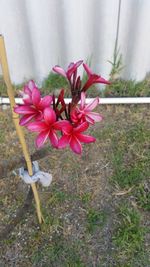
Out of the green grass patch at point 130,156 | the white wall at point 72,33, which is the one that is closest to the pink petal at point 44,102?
the green grass patch at point 130,156

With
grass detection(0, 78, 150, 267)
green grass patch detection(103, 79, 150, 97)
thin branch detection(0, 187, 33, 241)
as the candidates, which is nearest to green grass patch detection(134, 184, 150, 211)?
grass detection(0, 78, 150, 267)

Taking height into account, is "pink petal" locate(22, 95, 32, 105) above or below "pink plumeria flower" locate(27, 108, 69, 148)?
above

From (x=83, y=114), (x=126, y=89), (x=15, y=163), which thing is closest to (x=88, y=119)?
(x=83, y=114)

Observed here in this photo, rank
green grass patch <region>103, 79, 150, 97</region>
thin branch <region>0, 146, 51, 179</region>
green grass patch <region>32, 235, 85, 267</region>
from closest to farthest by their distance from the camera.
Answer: thin branch <region>0, 146, 51, 179</region>
green grass patch <region>32, 235, 85, 267</region>
green grass patch <region>103, 79, 150, 97</region>

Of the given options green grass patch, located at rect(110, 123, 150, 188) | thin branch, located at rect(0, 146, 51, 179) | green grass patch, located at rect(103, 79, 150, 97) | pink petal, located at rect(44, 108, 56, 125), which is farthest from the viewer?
green grass patch, located at rect(103, 79, 150, 97)

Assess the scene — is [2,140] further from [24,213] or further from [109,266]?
[109,266]

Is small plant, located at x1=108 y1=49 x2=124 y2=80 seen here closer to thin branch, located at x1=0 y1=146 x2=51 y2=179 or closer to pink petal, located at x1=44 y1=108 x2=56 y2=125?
thin branch, located at x1=0 y1=146 x2=51 y2=179

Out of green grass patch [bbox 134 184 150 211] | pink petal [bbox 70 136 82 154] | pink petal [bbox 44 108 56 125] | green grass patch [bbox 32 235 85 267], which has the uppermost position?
pink petal [bbox 44 108 56 125]

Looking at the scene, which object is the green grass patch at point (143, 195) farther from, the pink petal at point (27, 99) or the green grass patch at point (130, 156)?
the pink petal at point (27, 99)
